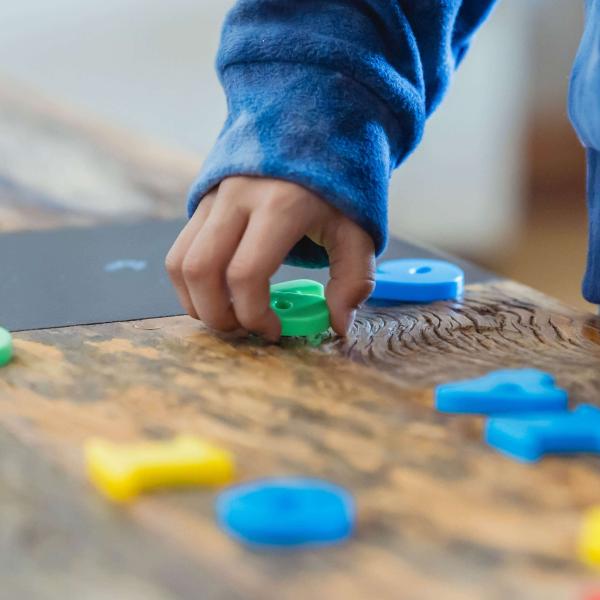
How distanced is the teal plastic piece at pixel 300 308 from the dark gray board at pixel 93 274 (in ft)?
0.26

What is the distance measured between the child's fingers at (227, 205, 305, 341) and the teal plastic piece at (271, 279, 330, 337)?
25mm

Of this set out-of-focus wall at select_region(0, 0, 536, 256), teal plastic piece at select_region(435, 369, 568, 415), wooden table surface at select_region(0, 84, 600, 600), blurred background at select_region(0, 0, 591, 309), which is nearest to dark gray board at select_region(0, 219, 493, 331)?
wooden table surface at select_region(0, 84, 600, 600)

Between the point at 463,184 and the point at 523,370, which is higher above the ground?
the point at 523,370

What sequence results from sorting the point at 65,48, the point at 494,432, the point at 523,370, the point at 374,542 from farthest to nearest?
the point at 65,48
the point at 523,370
the point at 494,432
the point at 374,542

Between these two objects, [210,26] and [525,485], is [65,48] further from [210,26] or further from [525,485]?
[525,485]

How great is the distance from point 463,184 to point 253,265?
2.58 meters

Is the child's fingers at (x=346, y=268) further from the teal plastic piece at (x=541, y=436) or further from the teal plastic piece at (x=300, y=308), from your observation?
the teal plastic piece at (x=541, y=436)

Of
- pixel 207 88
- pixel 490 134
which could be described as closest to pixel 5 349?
pixel 207 88

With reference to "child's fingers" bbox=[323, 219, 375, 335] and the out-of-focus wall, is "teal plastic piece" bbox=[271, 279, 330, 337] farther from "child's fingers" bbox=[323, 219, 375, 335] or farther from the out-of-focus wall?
the out-of-focus wall

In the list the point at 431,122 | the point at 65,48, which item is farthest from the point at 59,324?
the point at 431,122

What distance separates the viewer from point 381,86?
0.78 meters

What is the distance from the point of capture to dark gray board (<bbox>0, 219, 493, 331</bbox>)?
0.81 m

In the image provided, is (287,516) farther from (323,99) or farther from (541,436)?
(323,99)

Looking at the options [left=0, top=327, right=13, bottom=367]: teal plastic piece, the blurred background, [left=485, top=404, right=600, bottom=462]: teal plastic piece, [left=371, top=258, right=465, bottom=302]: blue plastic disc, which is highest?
[left=485, top=404, right=600, bottom=462]: teal plastic piece
